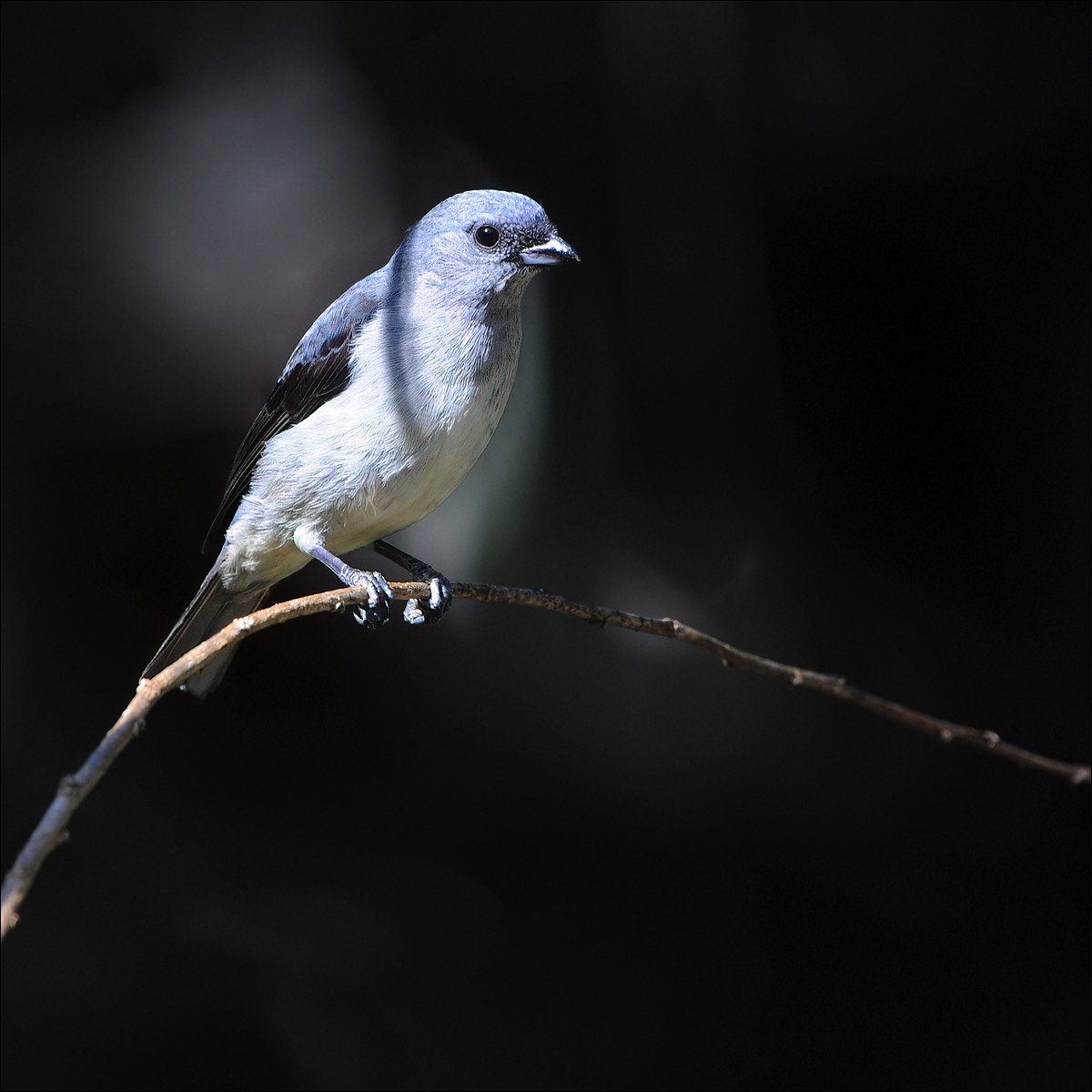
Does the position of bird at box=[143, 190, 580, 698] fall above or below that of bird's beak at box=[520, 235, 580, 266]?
below

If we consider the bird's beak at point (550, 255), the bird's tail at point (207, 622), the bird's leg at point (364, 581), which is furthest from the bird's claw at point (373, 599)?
the bird's beak at point (550, 255)

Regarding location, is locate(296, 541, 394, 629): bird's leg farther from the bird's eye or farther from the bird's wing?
the bird's eye

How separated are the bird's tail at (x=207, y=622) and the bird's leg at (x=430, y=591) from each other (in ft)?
0.99

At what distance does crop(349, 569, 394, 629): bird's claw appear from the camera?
215 centimetres

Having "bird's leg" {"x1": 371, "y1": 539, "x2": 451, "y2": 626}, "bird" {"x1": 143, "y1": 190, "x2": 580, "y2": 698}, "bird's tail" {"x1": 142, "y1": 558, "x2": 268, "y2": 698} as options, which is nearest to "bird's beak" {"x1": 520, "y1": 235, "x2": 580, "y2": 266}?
"bird" {"x1": 143, "y1": 190, "x2": 580, "y2": 698}

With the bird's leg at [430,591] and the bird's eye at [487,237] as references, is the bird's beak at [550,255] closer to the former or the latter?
the bird's eye at [487,237]

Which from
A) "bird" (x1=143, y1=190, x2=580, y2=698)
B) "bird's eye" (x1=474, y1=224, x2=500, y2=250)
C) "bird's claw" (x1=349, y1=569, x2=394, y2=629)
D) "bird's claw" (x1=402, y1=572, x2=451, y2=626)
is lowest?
"bird's claw" (x1=349, y1=569, x2=394, y2=629)

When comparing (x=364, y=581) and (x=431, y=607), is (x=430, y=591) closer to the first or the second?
(x=364, y=581)

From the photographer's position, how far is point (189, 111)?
328 centimetres

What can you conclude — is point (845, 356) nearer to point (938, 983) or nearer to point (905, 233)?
point (905, 233)

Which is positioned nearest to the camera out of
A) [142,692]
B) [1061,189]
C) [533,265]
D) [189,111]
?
[142,692]

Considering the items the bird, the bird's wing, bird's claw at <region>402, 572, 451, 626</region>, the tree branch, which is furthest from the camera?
the bird's wing

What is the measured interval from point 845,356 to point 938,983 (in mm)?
1905

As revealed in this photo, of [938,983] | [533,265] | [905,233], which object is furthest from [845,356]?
[938,983]
